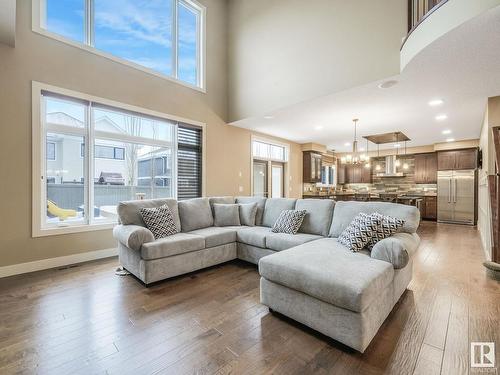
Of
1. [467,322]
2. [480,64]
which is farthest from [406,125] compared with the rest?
[467,322]

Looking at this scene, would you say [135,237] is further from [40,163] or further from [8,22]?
[8,22]

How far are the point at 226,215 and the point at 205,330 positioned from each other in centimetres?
228

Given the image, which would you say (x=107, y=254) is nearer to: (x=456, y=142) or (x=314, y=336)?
(x=314, y=336)

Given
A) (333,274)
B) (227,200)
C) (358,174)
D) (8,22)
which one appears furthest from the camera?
(358,174)

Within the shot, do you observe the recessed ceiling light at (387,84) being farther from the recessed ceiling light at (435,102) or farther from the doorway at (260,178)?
the doorway at (260,178)

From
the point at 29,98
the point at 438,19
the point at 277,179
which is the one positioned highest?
the point at 438,19

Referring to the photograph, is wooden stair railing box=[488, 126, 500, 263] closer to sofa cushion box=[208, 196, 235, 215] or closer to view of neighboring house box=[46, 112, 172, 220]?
sofa cushion box=[208, 196, 235, 215]

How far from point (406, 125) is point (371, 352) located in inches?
219

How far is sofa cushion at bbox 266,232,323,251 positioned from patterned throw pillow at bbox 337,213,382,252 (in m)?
0.56

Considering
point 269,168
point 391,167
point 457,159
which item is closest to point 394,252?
point 269,168

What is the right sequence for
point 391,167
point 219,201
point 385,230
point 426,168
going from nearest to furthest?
point 385,230, point 219,201, point 426,168, point 391,167

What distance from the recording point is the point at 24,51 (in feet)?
10.5

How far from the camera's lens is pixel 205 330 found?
1918 mm

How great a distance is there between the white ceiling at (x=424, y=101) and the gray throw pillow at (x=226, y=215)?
225 centimetres
